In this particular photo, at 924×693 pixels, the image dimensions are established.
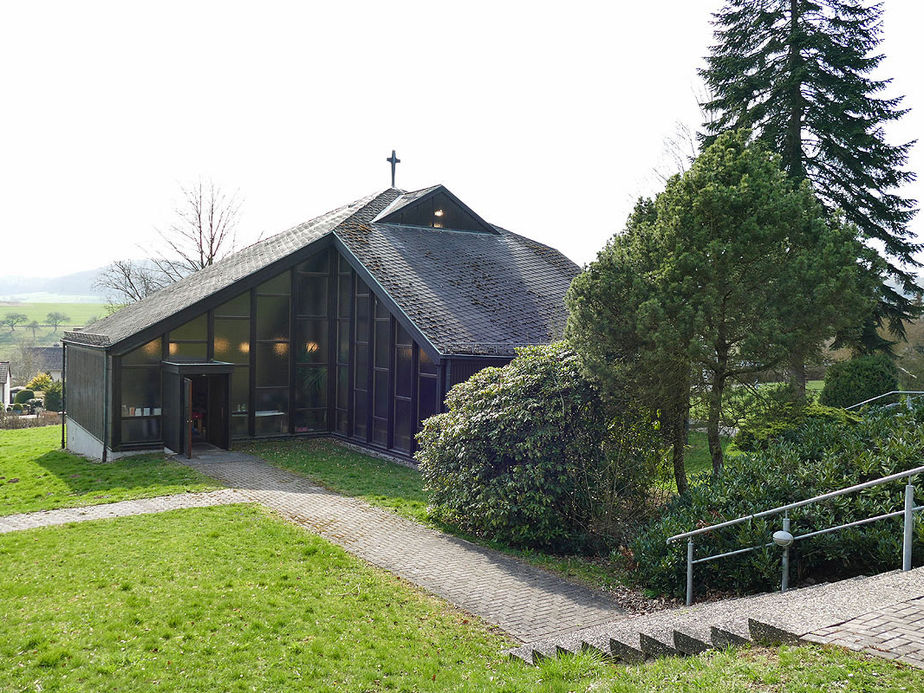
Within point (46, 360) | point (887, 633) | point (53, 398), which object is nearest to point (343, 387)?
point (887, 633)

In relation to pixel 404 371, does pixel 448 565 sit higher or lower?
lower

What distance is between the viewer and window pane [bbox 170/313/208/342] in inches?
797

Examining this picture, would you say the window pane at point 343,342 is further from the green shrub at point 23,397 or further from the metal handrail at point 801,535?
the green shrub at point 23,397

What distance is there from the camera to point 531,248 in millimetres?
26531

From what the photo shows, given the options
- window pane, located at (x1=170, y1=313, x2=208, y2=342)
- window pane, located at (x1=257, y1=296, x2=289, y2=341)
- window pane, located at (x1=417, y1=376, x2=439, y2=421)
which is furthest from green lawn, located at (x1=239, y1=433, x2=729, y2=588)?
window pane, located at (x1=170, y1=313, x2=208, y2=342)

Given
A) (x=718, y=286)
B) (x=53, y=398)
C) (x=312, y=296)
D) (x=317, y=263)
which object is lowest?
(x=53, y=398)

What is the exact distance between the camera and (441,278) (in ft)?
70.0

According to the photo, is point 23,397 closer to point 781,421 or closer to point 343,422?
point 343,422

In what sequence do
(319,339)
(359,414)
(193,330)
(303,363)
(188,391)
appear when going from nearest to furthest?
1. (188,391)
2. (193,330)
3. (359,414)
4. (303,363)
5. (319,339)

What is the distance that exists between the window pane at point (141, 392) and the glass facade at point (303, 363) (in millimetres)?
26

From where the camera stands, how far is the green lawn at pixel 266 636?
5766mm

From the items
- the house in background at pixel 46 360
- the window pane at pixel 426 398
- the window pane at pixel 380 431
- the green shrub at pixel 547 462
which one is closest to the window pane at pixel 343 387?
the window pane at pixel 380 431

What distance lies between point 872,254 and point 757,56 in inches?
406

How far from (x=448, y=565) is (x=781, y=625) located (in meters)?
5.50
